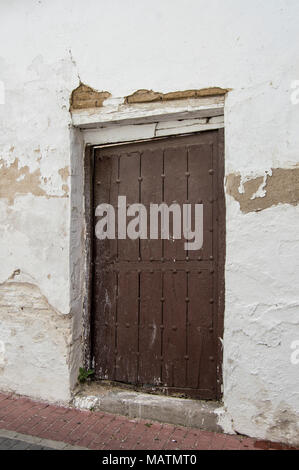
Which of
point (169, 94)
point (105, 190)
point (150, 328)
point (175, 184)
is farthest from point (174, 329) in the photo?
point (169, 94)

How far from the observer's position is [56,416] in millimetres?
2984

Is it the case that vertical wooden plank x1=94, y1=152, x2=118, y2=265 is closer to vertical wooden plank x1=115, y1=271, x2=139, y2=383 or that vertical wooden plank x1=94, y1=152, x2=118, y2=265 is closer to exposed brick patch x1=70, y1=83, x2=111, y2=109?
vertical wooden plank x1=115, y1=271, x2=139, y2=383

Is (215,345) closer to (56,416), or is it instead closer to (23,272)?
(56,416)

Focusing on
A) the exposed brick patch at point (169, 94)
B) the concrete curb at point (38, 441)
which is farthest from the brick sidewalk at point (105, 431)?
the exposed brick patch at point (169, 94)

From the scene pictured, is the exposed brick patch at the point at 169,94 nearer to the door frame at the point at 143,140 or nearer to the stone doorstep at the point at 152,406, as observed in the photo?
the door frame at the point at 143,140

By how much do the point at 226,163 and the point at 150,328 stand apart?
1.36 metres

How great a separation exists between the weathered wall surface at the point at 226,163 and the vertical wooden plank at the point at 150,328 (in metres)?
0.53

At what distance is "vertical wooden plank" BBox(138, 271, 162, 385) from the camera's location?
3104 millimetres

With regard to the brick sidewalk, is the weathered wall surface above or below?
above

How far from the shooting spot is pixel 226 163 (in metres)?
2.75

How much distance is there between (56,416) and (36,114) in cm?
236

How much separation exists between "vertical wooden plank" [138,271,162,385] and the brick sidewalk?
1.17 ft

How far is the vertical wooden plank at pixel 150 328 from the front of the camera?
122 inches

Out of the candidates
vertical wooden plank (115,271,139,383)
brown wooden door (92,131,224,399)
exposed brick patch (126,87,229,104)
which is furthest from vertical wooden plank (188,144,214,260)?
vertical wooden plank (115,271,139,383)
